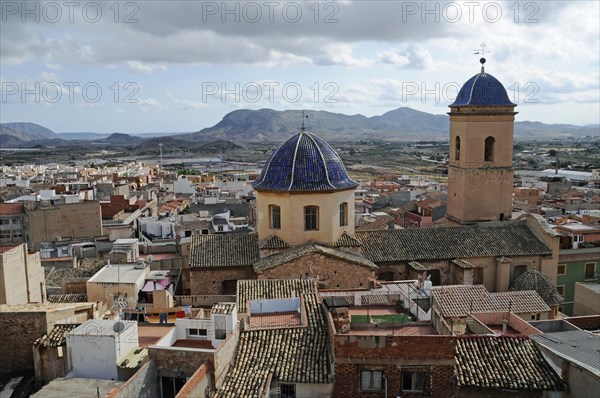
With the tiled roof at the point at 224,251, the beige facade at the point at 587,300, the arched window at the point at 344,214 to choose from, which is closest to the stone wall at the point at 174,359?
the tiled roof at the point at 224,251

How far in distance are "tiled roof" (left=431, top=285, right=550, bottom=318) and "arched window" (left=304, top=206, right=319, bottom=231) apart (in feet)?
19.0

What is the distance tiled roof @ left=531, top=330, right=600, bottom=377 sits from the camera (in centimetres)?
1273

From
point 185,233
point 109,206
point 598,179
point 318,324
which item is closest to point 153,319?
point 318,324

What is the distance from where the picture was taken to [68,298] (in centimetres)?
2209

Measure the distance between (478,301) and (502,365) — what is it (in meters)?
4.37

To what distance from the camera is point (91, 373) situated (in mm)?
13445

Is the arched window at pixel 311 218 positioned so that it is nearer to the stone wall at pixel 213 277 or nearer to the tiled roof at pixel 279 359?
the stone wall at pixel 213 277

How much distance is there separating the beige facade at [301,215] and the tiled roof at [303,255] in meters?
0.60

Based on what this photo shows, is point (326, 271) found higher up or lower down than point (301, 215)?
lower down

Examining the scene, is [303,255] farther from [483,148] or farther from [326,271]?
[483,148]

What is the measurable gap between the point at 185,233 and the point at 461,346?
71.3 feet

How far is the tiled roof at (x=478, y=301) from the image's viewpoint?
57.3 ft

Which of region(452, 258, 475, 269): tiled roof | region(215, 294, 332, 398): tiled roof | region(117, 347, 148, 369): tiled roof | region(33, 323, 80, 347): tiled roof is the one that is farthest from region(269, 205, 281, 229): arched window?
region(33, 323, 80, 347): tiled roof

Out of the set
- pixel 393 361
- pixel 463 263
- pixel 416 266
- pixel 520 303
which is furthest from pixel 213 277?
pixel 520 303
